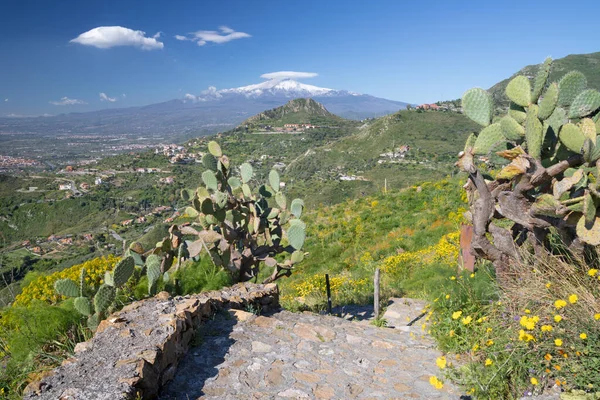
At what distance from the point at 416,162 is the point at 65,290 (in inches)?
2408

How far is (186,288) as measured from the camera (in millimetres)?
6125

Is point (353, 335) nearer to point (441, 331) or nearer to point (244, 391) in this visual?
point (441, 331)

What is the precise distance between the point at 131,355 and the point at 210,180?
3897mm

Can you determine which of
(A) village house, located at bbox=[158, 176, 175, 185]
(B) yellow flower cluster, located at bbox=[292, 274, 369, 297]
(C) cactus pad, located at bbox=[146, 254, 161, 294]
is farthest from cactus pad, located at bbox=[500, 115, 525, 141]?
(A) village house, located at bbox=[158, 176, 175, 185]

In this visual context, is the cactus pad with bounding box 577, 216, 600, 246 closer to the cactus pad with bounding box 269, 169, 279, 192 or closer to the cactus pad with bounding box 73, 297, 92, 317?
the cactus pad with bounding box 269, 169, 279, 192

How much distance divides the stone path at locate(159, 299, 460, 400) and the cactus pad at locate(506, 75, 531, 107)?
3094 millimetres

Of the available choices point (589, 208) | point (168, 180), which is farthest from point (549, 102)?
point (168, 180)

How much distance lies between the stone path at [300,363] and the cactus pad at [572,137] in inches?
103

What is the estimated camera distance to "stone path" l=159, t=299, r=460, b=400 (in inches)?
129

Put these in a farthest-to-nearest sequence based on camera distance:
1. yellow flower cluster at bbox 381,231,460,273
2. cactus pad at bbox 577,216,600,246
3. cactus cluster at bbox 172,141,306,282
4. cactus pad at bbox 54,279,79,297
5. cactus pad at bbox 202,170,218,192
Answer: yellow flower cluster at bbox 381,231,460,273, cactus pad at bbox 202,170,218,192, cactus cluster at bbox 172,141,306,282, cactus pad at bbox 54,279,79,297, cactus pad at bbox 577,216,600,246

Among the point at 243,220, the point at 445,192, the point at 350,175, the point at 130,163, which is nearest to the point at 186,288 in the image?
the point at 243,220

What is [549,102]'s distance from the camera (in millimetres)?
4301

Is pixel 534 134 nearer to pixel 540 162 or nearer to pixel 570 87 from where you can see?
pixel 540 162

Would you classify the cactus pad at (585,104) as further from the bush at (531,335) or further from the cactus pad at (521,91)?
the bush at (531,335)
